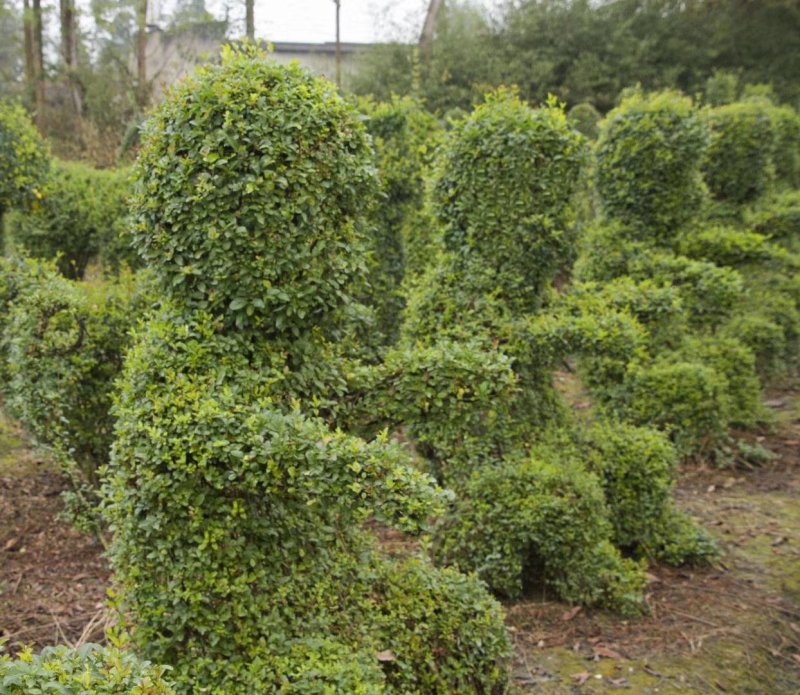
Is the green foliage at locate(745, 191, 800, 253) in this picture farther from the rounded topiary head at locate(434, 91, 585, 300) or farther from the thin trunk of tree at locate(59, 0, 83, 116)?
the thin trunk of tree at locate(59, 0, 83, 116)

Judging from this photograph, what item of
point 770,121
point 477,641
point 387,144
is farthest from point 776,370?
point 477,641

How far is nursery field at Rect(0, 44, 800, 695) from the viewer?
10.1 ft

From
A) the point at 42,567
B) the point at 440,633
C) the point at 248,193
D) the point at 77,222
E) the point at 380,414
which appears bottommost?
the point at 42,567

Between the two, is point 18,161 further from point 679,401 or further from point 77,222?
point 679,401

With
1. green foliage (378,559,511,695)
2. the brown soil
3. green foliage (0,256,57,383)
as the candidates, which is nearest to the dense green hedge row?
green foliage (378,559,511,695)

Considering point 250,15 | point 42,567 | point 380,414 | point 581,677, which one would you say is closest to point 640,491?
point 581,677

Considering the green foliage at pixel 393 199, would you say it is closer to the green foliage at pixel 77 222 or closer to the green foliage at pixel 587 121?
the green foliage at pixel 77 222

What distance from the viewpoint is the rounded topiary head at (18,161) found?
6.76 m

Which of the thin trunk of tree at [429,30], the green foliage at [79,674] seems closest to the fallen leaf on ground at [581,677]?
the green foliage at [79,674]

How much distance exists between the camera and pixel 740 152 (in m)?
10.2

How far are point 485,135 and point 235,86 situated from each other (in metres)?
2.22

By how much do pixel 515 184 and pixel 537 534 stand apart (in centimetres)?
215

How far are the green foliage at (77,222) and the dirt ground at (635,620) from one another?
2652 millimetres

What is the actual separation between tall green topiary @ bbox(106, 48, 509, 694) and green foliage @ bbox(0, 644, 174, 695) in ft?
2.72
